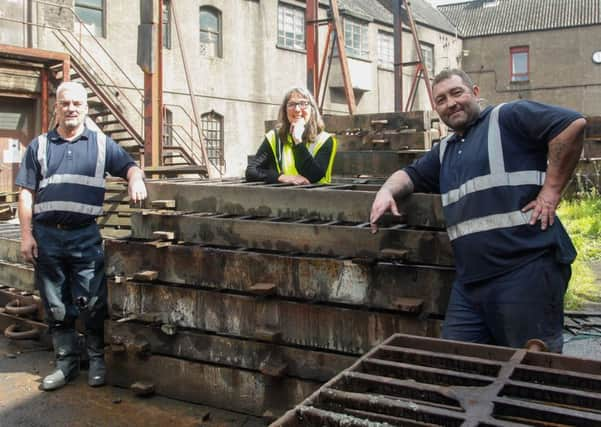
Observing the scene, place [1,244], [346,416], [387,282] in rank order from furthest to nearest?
[1,244] < [387,282] < [346,416]

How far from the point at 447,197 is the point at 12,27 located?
50.6ft

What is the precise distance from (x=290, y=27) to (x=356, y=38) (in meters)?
4.64

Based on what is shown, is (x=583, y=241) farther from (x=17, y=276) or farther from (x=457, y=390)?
(x=457, y=390)

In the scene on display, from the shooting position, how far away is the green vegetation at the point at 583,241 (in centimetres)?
613

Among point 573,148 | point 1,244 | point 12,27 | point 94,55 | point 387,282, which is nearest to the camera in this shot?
point 573,148

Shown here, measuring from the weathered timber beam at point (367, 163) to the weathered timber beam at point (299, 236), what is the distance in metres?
4.65

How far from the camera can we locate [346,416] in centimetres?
181

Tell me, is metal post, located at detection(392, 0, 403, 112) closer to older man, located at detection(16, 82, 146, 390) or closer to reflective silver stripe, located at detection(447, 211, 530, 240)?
older man, located at detection(16, 82, 146, 390)

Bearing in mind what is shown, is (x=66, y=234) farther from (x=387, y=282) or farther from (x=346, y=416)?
(x=346, y=416)

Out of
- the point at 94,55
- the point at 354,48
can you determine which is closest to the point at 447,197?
the point at 94,55

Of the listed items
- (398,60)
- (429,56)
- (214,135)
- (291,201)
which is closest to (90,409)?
(291,201)

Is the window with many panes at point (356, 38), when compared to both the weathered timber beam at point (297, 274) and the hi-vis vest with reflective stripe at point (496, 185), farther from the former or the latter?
the hi-vis vest with reflective stripe at point (496, 185)

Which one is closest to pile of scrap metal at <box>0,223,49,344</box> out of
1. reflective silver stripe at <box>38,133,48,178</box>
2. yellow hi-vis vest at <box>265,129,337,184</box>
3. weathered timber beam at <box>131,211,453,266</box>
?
reflective silver stripe at <box>38,133,48,178</box>

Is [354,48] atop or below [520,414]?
atop
